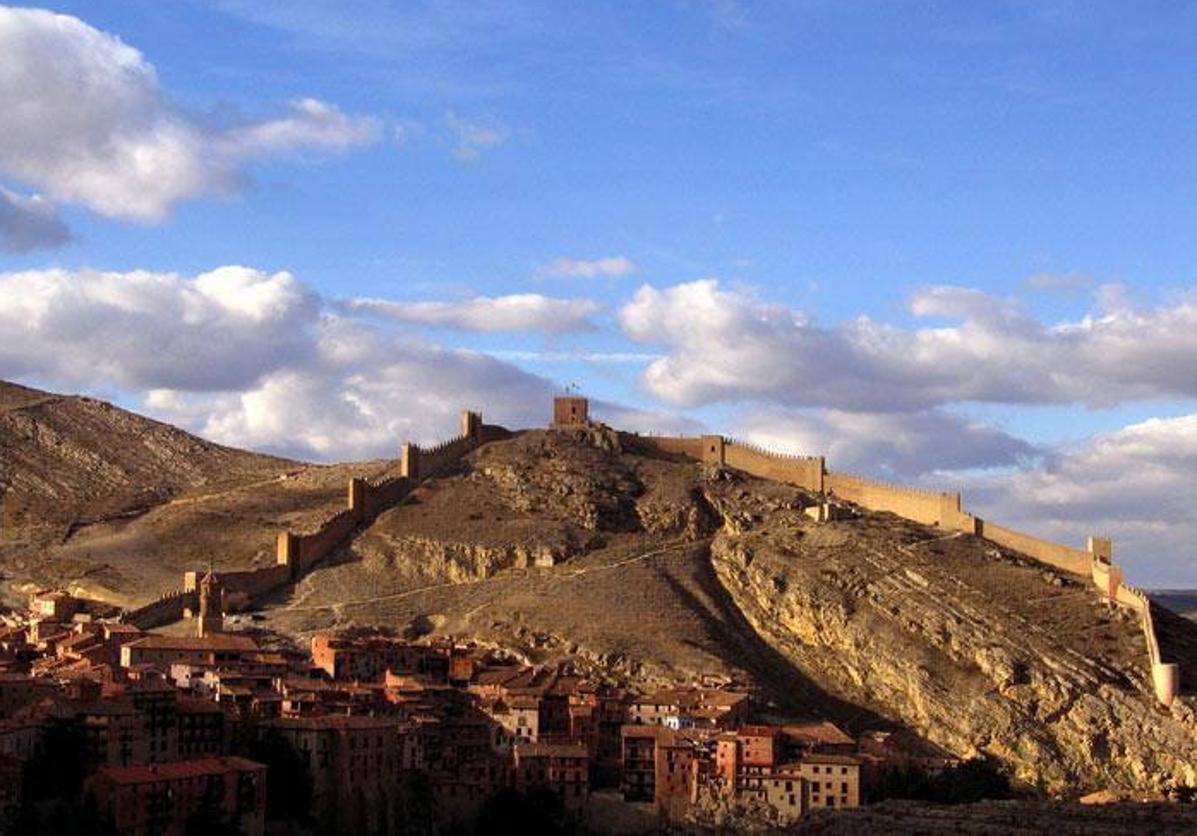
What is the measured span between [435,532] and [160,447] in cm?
3616

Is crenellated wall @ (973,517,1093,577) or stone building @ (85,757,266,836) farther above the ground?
crenellated wall @ (973,517,1093,577)

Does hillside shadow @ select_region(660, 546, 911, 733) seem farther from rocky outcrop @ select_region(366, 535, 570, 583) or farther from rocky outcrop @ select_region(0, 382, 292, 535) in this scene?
rocky outcrop @ select_region(0, 382, 292, 535)

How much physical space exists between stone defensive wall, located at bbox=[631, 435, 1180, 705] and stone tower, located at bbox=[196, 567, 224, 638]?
26.4 meters

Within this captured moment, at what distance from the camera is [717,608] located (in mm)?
78312

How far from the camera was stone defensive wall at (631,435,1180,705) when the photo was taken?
261 ft

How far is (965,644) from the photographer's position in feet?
244

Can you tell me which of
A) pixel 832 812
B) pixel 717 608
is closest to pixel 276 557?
pixel 717 608

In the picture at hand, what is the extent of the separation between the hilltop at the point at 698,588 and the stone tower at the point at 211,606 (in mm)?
1942

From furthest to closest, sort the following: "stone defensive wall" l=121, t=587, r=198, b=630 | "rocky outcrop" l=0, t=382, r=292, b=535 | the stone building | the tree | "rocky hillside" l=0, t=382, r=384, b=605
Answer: "rocky outcrop" l=0, t=382, r=292, b=535 < "rocky hillside" l=0, t=382, r=384, b=605 < "stone defensive wall" l=121, t=587, r=198, b=630 < the tree < the stone building

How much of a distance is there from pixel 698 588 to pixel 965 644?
35.5 feet

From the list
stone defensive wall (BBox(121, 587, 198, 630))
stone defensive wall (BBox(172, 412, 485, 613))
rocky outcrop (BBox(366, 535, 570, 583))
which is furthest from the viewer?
rocky outcrop (BBox(366, 535, 570, 583))

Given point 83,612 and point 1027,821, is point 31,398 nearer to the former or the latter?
point 83,612

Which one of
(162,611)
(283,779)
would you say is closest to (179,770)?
(283,779)

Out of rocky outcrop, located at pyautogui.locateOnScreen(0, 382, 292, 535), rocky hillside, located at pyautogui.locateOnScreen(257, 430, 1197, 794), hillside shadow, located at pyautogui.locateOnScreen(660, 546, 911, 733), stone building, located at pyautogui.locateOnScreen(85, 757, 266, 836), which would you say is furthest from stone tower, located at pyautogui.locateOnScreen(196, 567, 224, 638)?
stone building, located at pyautogui.locateOnScreen(85, 757, 266, 836)
